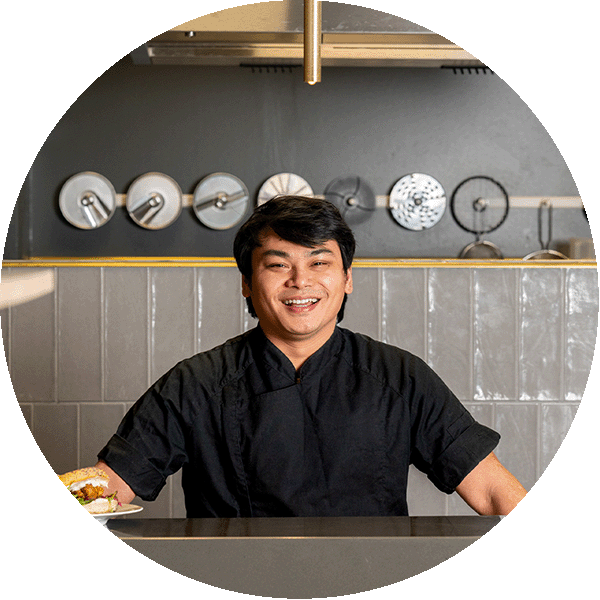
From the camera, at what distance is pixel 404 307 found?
208 centimetres

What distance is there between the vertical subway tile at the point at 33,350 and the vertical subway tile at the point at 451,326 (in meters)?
1.06

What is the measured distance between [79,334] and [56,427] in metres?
0.27

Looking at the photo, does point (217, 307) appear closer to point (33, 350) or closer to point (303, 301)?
point (33, 350)

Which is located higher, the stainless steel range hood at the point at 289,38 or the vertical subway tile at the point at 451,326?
the stainless steel range hood at the point at 289,38

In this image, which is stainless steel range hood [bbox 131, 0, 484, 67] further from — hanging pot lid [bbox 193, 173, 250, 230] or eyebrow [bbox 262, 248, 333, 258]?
eyebrow [bbox 262, 248, 333, 258]

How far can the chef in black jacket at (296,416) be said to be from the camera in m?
1.16

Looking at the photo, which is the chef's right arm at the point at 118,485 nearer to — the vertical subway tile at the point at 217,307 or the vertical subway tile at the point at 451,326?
the vertical subway tile at the point at 217,307

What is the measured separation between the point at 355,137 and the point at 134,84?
38.9 inches

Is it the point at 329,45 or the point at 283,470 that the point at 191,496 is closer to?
the point at 283,470

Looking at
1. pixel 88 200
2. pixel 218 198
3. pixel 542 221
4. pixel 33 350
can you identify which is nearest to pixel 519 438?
pixel 33 350

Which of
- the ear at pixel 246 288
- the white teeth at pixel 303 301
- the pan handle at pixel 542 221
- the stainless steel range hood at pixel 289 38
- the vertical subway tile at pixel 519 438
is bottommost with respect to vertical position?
the vertical subway tile at pixel 519 438

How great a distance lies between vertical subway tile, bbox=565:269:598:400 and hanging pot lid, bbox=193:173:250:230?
1.57 m

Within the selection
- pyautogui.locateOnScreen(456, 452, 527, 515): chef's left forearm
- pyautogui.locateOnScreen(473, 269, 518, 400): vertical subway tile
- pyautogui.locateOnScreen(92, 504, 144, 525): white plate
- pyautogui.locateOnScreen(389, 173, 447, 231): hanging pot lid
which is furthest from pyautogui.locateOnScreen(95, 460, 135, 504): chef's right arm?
pyautogui.locateOnScreen(389, 173, 447, 231): hanging pot lid

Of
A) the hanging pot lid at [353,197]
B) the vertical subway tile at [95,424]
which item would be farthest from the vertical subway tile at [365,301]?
the hanging pot lid at [353,197]
